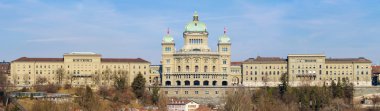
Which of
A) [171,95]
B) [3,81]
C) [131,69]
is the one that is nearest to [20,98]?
[3,81]

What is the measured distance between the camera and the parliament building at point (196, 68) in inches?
5084

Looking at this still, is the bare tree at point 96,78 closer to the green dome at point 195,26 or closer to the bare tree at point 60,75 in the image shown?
the bare tree at point 60,75

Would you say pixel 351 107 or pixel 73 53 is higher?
pixel 73 53

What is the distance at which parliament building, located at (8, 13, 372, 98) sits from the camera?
424ft

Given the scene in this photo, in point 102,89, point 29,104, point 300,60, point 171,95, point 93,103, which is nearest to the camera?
point 93,103

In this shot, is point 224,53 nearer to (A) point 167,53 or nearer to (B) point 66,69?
(A) point 167,53

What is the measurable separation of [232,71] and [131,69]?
19853 millimetres

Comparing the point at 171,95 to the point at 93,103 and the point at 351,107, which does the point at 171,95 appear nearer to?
the point at 351,107

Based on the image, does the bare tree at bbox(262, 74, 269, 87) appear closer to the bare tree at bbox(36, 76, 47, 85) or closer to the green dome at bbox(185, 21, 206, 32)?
the green dome at bbox(185, 21, 206, 32)

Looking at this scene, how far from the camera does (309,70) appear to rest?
133 meters

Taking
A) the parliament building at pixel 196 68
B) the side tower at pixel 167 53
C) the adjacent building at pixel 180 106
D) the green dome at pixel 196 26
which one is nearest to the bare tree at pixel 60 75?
the parliament building at pixel 196 68

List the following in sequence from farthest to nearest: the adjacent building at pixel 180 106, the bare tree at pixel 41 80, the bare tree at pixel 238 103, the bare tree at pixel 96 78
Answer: the bare tree at pixel 41 80 → the bare tree at pixel 96 78 → the adjacent building at pixel 180 106 → the bare tree at pixel 238 103

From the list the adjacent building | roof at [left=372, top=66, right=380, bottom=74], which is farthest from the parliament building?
the adjacent building

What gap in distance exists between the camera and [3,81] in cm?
11131
